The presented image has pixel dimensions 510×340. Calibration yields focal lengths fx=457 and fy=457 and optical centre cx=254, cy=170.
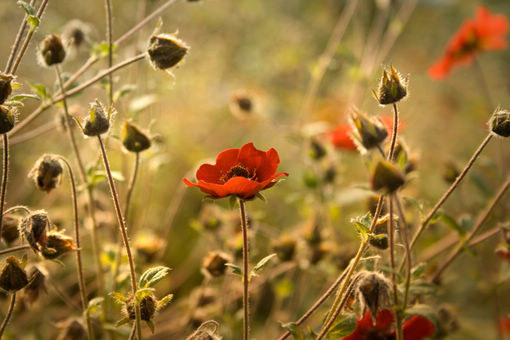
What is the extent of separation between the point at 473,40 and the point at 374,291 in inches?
66.5

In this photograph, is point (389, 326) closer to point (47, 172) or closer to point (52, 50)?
point (47, 172)

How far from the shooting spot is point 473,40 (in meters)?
2.06

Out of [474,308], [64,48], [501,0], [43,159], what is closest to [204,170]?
[43,159]

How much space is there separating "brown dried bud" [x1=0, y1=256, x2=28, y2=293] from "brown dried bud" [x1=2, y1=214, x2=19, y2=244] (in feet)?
0.66

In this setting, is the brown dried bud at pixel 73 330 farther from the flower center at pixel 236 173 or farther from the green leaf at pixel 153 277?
the flower center at pixel 236 173

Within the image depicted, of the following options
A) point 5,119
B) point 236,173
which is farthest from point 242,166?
point 5,119

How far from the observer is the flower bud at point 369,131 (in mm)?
831

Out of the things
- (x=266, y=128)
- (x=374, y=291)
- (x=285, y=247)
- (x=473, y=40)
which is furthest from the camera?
(x=266, y=128)

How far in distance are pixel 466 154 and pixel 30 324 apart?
8.16ft

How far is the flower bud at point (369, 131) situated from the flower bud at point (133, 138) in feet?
1.52

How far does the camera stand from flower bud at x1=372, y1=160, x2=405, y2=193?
2.24 ft

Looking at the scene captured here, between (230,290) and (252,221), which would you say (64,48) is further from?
(230,290)

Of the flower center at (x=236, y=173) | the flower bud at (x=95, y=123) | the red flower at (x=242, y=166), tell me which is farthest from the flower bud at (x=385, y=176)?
the flower bud at (x=95, y=123)

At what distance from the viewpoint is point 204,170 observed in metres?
0.98
